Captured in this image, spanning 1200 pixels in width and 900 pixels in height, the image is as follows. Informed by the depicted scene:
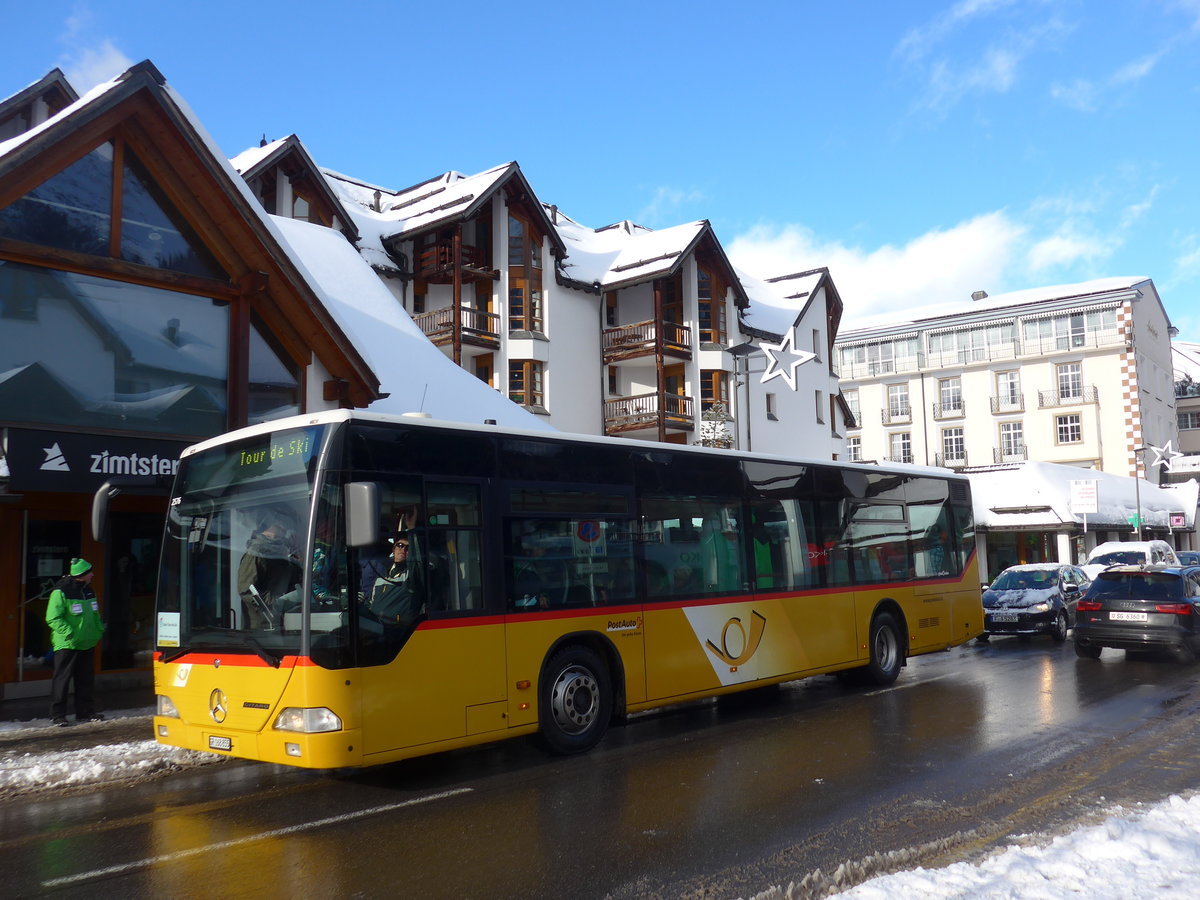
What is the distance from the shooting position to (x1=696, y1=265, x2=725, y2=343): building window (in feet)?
128

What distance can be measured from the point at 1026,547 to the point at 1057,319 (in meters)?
26.5

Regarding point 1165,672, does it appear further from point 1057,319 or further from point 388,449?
point 1057,319

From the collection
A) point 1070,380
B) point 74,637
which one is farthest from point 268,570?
point 1070,380

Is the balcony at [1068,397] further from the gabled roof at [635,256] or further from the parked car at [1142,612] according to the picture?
the parked car at [1142,612]

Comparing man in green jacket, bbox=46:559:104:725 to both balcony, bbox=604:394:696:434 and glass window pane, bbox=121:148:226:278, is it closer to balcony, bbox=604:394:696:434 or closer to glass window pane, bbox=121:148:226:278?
glass window pane, bbox=121:148:226:278

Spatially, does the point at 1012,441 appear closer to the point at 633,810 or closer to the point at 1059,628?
the point at 1059,628

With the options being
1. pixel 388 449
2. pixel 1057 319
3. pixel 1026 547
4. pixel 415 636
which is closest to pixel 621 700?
pixel 415 636

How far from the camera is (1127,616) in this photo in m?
15.7

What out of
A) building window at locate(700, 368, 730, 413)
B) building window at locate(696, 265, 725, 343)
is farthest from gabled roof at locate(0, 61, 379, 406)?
building window at locate(696, 265, 725, 343)

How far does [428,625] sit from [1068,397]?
6367 centimetres

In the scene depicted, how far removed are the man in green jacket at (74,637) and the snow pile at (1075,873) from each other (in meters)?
9.44

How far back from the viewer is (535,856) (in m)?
6.12

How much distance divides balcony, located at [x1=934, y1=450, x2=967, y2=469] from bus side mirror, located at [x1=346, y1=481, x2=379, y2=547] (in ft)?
209

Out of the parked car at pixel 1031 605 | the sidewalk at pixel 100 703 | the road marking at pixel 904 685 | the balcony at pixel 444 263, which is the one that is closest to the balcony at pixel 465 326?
the balcony at pixel 444 263
